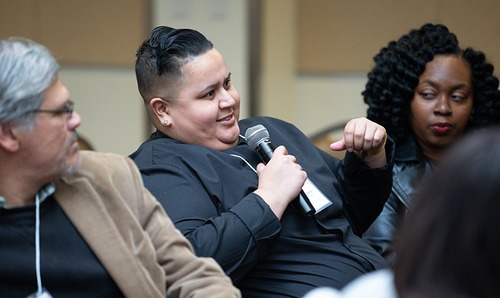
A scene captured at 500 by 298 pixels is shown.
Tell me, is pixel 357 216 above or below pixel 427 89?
below

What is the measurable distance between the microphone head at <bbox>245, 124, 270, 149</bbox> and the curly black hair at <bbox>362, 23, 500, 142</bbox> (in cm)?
80

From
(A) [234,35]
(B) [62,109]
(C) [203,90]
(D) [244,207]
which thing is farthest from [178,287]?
(A) [234,35]

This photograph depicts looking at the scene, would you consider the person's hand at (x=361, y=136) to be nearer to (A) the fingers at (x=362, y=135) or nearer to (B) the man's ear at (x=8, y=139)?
(A) the fingers at (x=362, y=135)

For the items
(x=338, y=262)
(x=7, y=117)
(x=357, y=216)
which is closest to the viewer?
(x=7, y=117)

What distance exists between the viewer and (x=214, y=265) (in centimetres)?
234

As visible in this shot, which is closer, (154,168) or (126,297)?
(126,297)

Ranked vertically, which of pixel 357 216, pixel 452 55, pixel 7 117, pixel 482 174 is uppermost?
pixel 482 174

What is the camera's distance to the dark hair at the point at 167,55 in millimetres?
2883

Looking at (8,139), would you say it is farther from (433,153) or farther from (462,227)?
(433,153)

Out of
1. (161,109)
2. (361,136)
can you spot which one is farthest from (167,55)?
(361,136)

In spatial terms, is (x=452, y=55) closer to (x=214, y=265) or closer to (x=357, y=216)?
(x=357, y=216)

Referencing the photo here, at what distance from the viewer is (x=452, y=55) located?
356cm

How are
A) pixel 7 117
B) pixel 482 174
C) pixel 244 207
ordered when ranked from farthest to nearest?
pixel 244 207, pixel 7 117, pixel 482 174

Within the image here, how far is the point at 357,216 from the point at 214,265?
3.04ft
